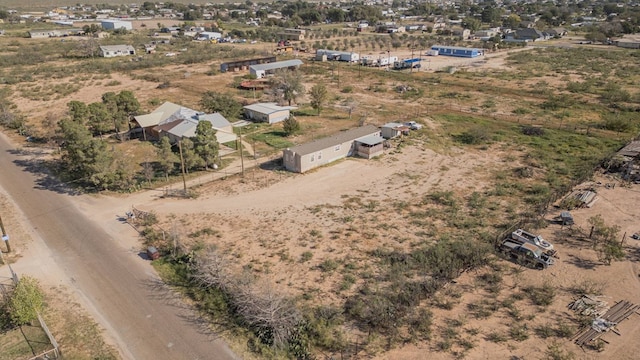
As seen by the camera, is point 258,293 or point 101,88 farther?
point 101,88

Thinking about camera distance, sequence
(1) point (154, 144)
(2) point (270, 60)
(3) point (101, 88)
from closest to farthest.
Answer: (1) point (154, 144) → (3) point (101, 88) → (2) point (270, 60)

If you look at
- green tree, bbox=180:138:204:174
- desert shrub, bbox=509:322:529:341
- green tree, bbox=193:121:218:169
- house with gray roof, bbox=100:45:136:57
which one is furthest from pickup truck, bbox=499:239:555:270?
house with gray roof, bbox=100:45:136:57

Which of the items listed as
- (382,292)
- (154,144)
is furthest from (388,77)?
(382,292)

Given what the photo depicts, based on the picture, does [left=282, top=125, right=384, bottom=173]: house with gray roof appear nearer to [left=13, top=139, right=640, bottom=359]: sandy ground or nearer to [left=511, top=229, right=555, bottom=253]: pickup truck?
[left=13, top=139, right=640, bottom=359]: sandy ground

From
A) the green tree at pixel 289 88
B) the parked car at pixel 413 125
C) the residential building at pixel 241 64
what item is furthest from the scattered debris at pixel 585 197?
the residential building at pixel 241 64

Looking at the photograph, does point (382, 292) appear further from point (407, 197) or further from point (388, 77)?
point (388, 77)

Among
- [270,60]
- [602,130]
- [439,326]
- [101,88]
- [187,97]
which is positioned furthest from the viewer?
[270,60]
